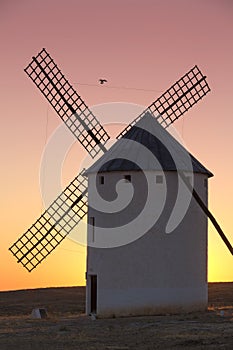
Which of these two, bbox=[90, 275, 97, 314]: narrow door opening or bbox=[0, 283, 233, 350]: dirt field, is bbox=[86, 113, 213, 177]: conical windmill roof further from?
bbox=[0, 283, 233, 350]: dirt field

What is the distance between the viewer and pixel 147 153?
40125mm

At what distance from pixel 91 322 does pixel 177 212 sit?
6.04 metres

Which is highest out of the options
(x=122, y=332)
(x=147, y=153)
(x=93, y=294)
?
(x=147, y=153)

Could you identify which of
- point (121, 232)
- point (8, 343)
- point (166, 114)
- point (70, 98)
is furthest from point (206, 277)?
point (8, 343)

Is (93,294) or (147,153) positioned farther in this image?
(93,294)

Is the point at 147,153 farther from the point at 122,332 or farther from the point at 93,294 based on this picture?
the point at 122,332

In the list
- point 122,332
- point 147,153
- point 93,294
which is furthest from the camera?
point 93,294

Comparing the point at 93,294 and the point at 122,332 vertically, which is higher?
the point at 93,294

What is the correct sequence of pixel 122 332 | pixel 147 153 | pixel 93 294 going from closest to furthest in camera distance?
pixel 122 332 → pixel 147 153 → pixel 93 294

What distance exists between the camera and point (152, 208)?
3947 cm

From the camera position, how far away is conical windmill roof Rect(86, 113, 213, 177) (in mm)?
39594

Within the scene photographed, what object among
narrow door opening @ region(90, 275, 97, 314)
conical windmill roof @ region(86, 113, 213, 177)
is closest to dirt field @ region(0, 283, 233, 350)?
narrow door opening @ region(90, 275, 97, 314)

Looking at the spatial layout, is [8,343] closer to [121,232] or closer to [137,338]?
[137,338]

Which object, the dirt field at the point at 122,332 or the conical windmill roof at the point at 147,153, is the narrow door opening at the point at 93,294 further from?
the conical windmill roof at the point at 147,153
